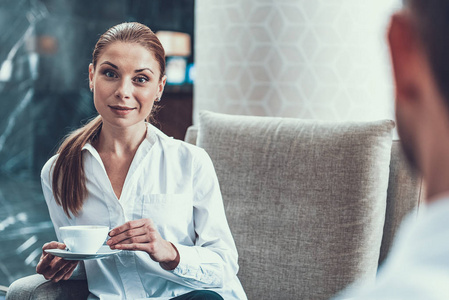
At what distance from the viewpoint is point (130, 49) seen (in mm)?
1587

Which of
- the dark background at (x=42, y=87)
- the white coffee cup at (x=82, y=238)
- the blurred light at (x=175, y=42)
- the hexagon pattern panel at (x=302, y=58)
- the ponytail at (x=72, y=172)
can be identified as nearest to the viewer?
the white coffee cup at (x=82, y=238)

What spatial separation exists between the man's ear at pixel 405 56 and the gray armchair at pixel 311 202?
4.57 feet

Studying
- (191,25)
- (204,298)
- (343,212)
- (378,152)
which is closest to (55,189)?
(204,298)

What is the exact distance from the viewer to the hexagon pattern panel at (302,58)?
2.52 m

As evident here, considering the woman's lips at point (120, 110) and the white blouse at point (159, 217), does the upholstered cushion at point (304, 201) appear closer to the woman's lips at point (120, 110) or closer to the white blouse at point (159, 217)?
the white blouse at point (159, 217)

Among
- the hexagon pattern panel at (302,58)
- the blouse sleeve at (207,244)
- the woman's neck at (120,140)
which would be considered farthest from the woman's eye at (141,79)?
the hexagon pattern panel at (302,58)

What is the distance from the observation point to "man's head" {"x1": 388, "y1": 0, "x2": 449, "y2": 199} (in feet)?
0.98

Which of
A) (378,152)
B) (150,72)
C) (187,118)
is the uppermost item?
(150,72)

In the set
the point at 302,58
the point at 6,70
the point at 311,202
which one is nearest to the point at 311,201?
the point at 311,202

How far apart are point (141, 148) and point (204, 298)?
48 cm

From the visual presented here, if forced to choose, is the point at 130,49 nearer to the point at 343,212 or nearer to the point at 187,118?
the point at 343,212

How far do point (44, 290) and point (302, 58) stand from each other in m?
1.57

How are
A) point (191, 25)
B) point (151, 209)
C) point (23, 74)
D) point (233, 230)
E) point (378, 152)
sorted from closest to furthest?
1. point (151, 209)
2. point (378, 152)
3. point (233, 230)
4. point (23, 74)
5. point (191, 25)

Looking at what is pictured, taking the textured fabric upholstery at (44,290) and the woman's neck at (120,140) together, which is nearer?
the textured fabric upholstery at (44,290)
